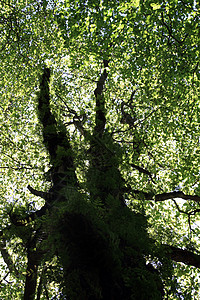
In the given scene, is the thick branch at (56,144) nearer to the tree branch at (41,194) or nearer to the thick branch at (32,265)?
the tree branch at (41,194)

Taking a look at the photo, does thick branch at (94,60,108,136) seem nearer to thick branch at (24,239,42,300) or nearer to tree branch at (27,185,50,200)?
tree branch at (27,185,50,200)

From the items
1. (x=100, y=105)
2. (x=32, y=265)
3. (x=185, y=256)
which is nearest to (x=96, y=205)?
(x=32, y=265)

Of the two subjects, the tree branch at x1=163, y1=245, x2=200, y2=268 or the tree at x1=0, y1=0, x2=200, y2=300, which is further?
the tree branch at x1=163, y1=245, x2=200, y2=268

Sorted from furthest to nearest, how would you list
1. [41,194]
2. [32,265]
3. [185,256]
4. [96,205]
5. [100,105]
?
[100,105], [41,194], [185,256], [32,265], [96,205]

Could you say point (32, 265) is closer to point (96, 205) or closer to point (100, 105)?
point (96, 205)

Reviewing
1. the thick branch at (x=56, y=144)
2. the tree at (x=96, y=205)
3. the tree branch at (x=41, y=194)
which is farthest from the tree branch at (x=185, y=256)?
the tree branch at (x=41, y=194)

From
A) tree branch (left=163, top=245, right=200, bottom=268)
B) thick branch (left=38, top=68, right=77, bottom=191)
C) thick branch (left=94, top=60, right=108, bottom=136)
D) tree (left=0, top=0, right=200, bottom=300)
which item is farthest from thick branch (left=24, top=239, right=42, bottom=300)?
thick branch (left=94, top=60, right=108, bottom=136)

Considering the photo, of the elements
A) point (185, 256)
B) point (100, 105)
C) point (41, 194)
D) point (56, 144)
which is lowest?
point (185, 256)

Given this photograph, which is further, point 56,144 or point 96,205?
point 56,144

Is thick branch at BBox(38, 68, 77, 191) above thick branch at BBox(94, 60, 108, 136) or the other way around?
the other way around

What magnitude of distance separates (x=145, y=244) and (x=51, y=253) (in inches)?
63.1

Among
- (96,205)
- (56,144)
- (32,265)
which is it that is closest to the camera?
(96,205)

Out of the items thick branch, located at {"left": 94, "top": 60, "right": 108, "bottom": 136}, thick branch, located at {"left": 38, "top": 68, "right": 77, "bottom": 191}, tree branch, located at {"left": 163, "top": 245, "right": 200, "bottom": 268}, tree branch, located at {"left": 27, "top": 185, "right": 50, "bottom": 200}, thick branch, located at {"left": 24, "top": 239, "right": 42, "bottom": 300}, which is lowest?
thick branch, located at {"left": 24, "top": 239, "right": 42, "bottom": 300}

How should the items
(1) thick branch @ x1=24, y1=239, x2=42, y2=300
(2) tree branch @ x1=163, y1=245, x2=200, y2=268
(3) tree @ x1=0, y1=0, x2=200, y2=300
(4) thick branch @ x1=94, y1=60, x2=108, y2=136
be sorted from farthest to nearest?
(4) thick branch @ x1=94, y1=60, x2=108, y2=136 → (2) tree branch @ x1=163, y1=245, x2=200, y2=268 → (1) thick branch @ x1=24, y1=239, x2=42, y2=300 → (3) tree @ x1=0, y1=0, x2=200, y2=300
